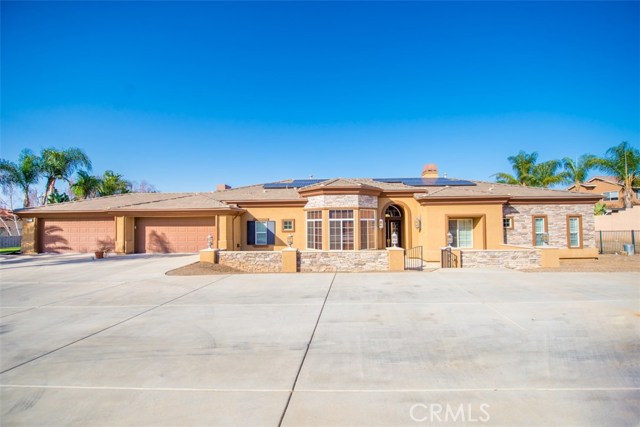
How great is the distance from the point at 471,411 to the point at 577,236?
20880 mm

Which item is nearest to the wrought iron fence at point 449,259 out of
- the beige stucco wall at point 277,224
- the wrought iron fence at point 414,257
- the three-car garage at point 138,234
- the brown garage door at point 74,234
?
the wrought iron fence at point 414,257

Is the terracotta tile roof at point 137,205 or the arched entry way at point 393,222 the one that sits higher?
the terracotta tile roof at point 137,205

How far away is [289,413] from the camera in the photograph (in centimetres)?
356

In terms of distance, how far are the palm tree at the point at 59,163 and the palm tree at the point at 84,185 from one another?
1.28m

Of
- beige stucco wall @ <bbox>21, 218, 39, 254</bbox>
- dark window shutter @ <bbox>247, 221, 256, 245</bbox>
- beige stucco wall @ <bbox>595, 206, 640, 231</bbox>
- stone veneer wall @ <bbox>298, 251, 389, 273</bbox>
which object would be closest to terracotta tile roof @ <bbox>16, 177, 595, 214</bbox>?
beige stucco wall @ <bbox>21, 218, 39, 254</bbox>

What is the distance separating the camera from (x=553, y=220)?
18922 mm

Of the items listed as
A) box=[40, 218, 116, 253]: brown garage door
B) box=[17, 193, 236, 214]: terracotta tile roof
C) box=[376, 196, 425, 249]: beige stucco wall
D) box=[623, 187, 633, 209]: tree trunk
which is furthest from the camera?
box=[623, 187, 633, 209]: tree trunk

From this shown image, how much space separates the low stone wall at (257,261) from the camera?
14406 mm

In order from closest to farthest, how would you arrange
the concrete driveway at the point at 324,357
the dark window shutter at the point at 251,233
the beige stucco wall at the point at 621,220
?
the concrete driveway at the point at 324,357 < the dark window shutter at the point at 251,233 < the beige stucco wall at the point at 621,220

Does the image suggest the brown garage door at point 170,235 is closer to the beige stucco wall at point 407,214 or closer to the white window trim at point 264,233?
the white window trim at point 264,233

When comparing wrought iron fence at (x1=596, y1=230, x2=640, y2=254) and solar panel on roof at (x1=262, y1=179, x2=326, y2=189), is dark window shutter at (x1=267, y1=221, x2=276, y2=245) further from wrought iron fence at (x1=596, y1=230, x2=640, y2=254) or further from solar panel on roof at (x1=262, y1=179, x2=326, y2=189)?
wrought iron fence at (x1=596, y1=230, x2=640, y2=254)

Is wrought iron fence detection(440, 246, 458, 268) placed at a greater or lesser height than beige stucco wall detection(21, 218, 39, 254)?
lesser

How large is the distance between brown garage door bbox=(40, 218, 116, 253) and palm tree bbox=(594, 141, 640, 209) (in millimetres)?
47156

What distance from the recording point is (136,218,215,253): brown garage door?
2000 centimetres
